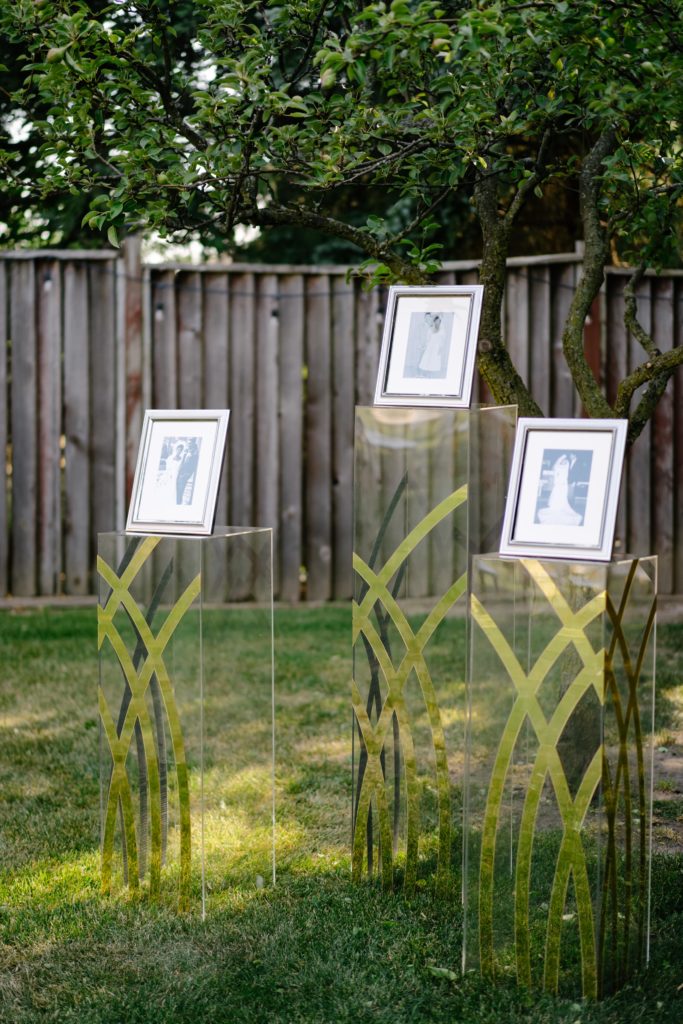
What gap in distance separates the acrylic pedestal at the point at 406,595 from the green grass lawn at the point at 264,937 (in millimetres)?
169

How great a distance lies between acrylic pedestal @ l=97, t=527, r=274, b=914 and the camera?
9.32 ft

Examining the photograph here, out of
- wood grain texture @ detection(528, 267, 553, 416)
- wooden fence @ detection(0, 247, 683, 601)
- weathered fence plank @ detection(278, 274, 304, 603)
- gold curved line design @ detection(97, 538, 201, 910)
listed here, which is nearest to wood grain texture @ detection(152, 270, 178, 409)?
wooden fence @ detection(0, 247, 683, 601)

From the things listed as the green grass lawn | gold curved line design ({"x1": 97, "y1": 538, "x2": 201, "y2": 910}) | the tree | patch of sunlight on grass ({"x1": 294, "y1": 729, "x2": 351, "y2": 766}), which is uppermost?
the tree

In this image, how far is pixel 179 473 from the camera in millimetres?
2914

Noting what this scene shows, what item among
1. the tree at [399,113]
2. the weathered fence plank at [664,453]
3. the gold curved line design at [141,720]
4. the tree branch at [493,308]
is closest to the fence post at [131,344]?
the tree at [399,113]

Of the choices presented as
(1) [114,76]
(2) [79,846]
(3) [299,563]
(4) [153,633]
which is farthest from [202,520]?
(3) [299,563]

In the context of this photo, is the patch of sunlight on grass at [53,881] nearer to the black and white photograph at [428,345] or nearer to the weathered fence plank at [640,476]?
the black and white photograph at [428,345]

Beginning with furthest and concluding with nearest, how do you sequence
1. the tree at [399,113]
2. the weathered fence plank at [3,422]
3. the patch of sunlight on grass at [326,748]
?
the weathered fence plank at [3,422] < the patch of sunlight on grass at [326,748] < the tree at [399,113]

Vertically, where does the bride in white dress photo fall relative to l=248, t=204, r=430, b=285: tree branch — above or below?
below

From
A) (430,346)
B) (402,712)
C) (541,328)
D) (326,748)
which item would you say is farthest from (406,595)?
(541,328)

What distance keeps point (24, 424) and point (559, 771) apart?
14.8 feet

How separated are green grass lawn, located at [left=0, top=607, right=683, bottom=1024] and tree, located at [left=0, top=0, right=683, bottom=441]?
1.28 meters

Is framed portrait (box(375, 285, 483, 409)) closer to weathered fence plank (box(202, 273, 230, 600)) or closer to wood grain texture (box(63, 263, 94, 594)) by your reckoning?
weathered fence plank (box(202, 273, 230, 600))

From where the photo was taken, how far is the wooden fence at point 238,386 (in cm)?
601
